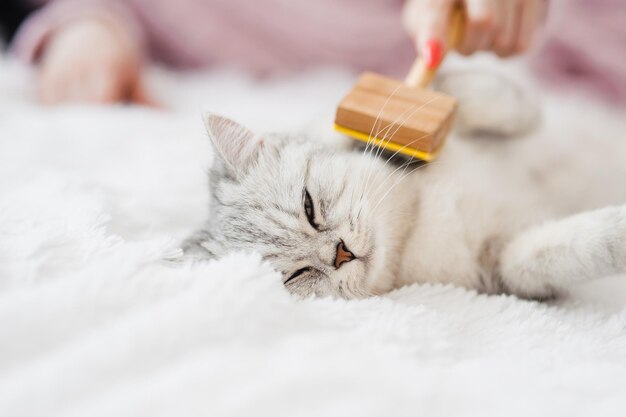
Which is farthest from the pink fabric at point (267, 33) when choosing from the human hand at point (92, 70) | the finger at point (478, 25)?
the finger at point (478, 25)

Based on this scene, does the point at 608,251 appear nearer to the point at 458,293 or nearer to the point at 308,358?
the point at 458,293

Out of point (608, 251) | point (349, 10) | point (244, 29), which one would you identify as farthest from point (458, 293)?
point (244, 29)

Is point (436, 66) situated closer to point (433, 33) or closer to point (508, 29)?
point (433, 33)

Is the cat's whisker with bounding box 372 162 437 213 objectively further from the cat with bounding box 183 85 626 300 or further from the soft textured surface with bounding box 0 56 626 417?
the soft textured surface with bounding box 0 56 626 417

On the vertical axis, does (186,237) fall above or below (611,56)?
below

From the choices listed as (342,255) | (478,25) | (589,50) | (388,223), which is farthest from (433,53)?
(589,50)

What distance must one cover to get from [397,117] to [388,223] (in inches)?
8.2

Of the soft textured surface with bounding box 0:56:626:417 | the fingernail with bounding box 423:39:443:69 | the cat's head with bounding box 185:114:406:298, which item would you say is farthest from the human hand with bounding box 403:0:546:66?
the soft textured surface with bounding box 0:56:626:417

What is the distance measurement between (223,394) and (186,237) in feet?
1.54

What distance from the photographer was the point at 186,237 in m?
0.96

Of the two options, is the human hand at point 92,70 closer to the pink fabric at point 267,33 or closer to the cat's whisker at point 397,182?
the pink fabric at point 267,33

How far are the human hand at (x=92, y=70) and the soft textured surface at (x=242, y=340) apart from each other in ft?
2.31

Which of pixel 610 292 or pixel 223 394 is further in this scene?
pixel 610 292

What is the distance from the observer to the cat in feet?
2.84
